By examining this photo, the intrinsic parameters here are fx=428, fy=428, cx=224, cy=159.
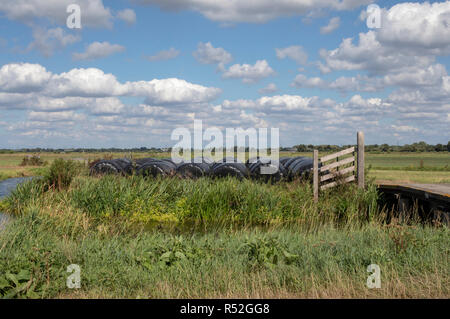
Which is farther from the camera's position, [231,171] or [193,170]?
[193,170]

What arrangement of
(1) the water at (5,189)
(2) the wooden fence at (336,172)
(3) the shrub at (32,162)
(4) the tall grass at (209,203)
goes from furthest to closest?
(3) the shrub at (32,162), (2) the wooden fence at (336,172), (4) the tall grass at (209,203), (1) the water at (5,189)

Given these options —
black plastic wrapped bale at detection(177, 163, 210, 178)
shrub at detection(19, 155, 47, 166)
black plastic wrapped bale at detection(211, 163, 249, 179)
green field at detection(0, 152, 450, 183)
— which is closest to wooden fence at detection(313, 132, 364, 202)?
green field at detection(0, 152, 450, 183)

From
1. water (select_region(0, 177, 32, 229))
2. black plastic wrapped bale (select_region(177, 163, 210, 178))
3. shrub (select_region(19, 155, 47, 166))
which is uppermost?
black plastic wrapped bale (select_region(177, 163, 210, 178))

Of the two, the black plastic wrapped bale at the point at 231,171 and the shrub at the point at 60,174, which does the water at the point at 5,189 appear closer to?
the shrub at the point at 60,174

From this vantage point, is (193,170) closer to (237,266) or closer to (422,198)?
(422,198)

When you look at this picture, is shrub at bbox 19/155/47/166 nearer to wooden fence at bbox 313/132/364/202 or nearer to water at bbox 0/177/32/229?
water at bbox 0/177/32/229

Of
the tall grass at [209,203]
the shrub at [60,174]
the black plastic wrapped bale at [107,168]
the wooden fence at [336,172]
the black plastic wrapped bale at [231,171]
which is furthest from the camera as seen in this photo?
the black plastic wrapped bale at [107,168]

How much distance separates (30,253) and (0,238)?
1490mm

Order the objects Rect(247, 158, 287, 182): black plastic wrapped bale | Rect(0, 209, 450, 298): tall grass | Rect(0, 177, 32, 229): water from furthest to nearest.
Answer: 1. Rect(247, 158, 287, 182): black plastic wrapped bale
2. Rect(0, 177, 32, 229): water
3. Rect(0, 209, 450, 298): tall grass

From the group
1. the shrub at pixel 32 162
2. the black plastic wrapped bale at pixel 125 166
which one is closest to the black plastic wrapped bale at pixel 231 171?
the black plastic wrapped bale at pixel 125 166

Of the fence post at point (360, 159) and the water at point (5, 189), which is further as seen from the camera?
the fence post at point (360, 159)

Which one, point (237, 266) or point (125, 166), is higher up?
point (125, 166)

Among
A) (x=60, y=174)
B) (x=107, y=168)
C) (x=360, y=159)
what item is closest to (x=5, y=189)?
(x=107, y=168)
